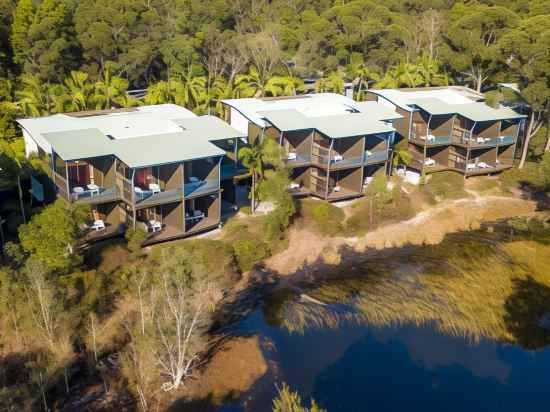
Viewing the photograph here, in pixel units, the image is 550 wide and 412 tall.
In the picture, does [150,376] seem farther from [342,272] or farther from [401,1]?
[401,1]

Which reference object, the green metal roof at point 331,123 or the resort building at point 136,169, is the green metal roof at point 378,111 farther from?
the resort building at point 136,169

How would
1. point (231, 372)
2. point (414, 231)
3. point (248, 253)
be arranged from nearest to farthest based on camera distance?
point (231, 372)
point (248, 253)
point (414, 231)

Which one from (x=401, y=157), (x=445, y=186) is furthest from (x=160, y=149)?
(x=445, y=186)

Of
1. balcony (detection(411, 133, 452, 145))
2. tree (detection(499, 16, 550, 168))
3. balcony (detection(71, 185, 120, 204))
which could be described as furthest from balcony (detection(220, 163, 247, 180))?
tree (detection(499, 16, 550, 168))

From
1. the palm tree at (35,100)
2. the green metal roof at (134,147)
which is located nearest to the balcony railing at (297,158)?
the green metal roof at (134,147)

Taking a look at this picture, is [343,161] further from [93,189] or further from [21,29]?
[21,29]

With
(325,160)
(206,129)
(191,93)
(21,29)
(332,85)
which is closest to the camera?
(206,129)
